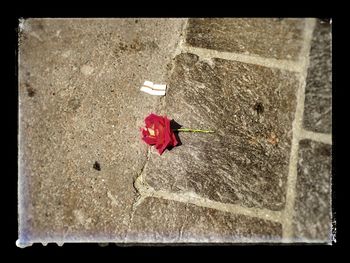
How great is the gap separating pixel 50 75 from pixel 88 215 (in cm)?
80

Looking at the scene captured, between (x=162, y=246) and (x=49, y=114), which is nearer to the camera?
(x=162, y=246)

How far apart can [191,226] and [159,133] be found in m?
0.49

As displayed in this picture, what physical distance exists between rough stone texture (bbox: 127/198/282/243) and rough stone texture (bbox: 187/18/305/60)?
2.86 feet

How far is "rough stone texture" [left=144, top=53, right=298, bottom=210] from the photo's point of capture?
5.98 feet

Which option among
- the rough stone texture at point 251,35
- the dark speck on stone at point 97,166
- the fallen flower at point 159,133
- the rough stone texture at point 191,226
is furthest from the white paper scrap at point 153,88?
the rough stone texture at point 191,226

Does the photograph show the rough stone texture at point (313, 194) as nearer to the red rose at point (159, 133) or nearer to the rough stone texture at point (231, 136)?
the rough stone texture at point (231, 136)

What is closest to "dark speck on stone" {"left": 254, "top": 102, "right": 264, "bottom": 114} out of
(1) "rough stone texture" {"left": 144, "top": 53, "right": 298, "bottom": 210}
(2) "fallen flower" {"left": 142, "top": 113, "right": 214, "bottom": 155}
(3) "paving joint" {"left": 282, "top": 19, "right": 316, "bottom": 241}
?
(1) "rough stone texture" {"left": 144, "top": 53, "right": 298, "bottom": 210}

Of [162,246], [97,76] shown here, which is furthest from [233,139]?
[97,76]

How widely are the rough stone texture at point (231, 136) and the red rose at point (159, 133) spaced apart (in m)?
0.09

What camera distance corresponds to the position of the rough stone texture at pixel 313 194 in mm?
1699

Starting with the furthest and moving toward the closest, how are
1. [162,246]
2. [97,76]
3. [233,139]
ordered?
[97,76], [233,139], [162,246]

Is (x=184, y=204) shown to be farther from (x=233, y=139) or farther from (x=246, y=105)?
(x=246, y=105)

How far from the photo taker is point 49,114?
1980 millimetres

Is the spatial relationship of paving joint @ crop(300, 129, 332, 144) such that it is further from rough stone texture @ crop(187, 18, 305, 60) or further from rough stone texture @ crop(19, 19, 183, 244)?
rough stone texture @ crop(19, 19, 183, 244)
